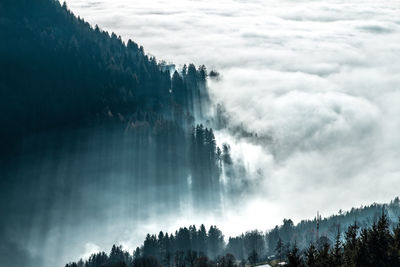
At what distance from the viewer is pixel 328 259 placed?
90.3 meters

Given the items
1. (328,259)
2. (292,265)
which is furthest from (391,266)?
(292,265)

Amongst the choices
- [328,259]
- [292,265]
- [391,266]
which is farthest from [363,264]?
[292,265]

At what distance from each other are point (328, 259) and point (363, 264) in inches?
450

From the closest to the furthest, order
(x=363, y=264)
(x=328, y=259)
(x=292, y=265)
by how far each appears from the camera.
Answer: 1. (x=292, y=265)
2. (x=328, y=259)
3. (x=363, y=264)

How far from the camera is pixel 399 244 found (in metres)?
98.2

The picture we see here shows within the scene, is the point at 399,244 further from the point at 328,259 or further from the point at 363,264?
the point at 328,259

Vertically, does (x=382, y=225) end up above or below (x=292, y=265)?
above

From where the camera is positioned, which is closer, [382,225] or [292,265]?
[292,265]

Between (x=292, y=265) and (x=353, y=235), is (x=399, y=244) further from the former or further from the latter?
(x=292, y=265)

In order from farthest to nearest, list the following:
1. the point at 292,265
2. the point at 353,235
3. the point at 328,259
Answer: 1. the point at 353,235
2. the point at 328,259
3. the point at 292,265

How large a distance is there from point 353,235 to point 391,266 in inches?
438

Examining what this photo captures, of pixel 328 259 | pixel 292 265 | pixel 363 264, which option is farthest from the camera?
pixel 363 264

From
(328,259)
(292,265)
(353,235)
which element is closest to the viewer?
(292,265)

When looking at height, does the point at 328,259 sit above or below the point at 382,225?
below
